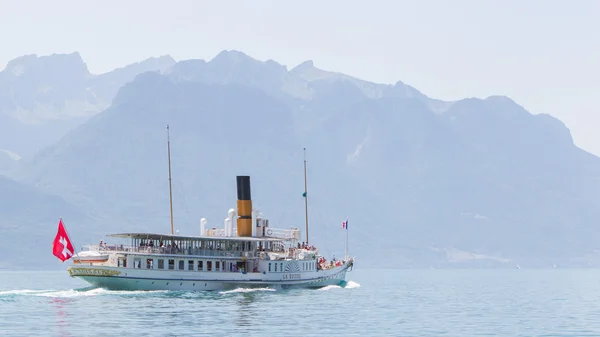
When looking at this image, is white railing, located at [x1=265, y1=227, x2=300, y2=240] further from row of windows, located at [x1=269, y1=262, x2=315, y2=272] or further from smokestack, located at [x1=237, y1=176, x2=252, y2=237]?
row of windows, located at [x1=269, y1=262, x2=315, y2=272]

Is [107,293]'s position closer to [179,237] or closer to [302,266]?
[179,237]

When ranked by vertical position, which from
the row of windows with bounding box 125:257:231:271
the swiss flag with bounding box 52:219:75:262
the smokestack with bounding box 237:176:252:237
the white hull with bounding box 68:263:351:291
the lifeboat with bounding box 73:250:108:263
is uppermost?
the smokestack with bounding box 237:176:252:237

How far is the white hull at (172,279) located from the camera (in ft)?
316

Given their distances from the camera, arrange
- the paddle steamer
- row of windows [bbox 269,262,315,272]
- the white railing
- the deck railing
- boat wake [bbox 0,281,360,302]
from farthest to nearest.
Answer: the white railing, row of windows [bbox 269,262,315,272], the deck railing, the paddle steamer, boat wake [bbox 0,281,360,302]

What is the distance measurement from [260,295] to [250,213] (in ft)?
46.8

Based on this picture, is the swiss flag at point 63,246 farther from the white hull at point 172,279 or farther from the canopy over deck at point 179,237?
the canopy over deck at point 179,237

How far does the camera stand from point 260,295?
100438 mm

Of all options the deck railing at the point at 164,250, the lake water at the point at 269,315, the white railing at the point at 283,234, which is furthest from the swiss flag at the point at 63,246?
the white railing at the point at 283,234

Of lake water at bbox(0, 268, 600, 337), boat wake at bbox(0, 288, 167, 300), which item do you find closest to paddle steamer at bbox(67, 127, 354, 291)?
boat wake at bbox(0, 288, 167, 300)

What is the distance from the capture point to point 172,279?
324 feet

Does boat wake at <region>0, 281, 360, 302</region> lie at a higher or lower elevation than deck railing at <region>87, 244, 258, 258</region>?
lower

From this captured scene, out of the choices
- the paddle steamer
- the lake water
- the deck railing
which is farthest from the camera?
the deck railing

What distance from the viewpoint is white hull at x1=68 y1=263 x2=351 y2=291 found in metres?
96.4

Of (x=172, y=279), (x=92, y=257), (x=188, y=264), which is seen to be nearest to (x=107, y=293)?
(x=92, y=257)
